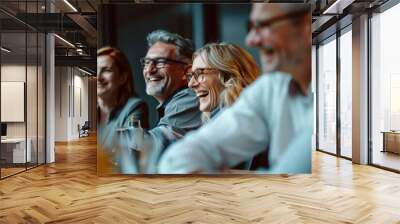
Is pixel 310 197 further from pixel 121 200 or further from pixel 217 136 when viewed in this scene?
pixel 121 200

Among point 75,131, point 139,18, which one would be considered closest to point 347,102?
point 139,18

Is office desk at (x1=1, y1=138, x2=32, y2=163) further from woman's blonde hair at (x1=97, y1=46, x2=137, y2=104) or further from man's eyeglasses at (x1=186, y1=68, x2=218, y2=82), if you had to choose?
man's eyeglasses at (x1=186, y1=68, x2=218, y2=82)

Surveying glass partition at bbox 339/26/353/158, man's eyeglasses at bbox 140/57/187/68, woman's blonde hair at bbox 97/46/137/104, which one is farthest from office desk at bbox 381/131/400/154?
woman's blonde hair at bbox 97/46/137/104

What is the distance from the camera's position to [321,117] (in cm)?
1105

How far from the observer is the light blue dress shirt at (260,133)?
6113 millimetres

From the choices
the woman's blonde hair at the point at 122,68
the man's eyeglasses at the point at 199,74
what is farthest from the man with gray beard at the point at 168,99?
the woman's blonde hair at the point at 122,68

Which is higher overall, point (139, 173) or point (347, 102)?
point (347, 102)

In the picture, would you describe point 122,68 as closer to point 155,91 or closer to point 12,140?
point 155,91

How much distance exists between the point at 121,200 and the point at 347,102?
6.25 meters

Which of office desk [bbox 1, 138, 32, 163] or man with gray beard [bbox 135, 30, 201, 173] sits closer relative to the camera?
man with gray beard [bbox 135, 30, 201, 173]

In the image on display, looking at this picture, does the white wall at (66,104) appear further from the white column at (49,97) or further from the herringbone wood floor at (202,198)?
the herringbone wood floor at (202,198)

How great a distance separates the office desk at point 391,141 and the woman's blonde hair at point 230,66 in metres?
2.93

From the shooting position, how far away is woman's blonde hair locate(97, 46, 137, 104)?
6387 mm

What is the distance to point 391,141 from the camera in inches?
286
